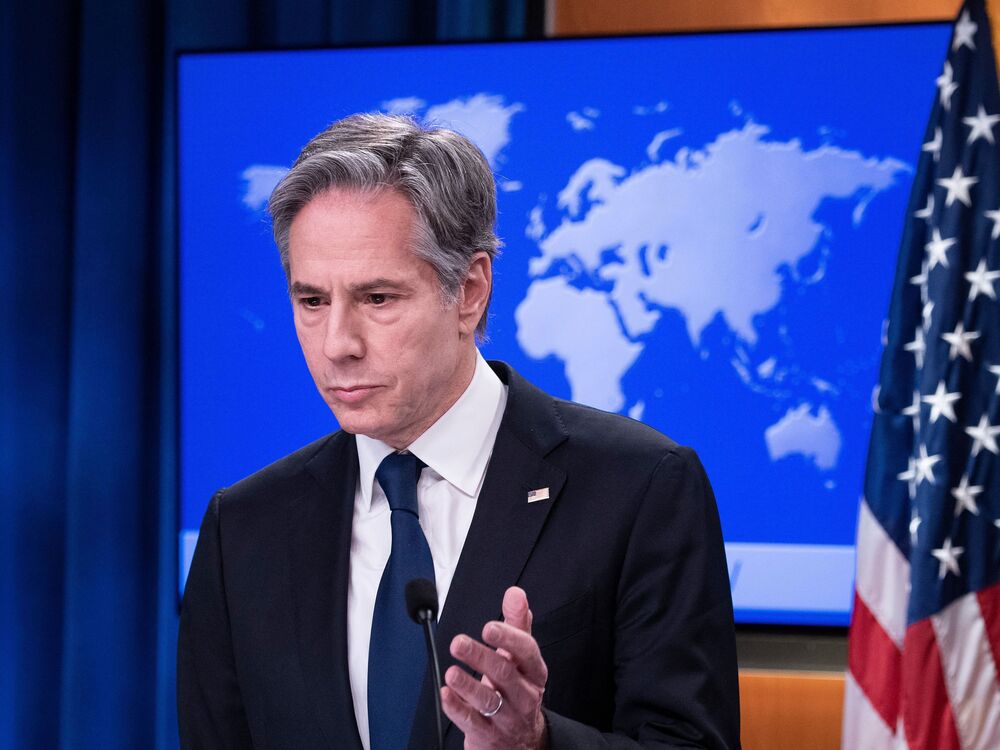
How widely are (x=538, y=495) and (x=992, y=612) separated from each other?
180 cm

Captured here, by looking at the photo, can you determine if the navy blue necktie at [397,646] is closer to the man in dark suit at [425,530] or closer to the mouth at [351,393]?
the man in dark suit at [425,530]

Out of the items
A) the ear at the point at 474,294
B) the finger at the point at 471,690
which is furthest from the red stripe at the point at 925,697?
the finger at the point at 471,690

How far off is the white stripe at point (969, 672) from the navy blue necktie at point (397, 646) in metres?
1.83

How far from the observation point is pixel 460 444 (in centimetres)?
168

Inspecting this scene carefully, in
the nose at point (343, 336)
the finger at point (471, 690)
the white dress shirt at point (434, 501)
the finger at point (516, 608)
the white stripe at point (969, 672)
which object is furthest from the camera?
the white stripe at point (969, 672)

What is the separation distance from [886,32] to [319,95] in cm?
161

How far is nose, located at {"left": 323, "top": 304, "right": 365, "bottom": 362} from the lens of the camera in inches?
59.6

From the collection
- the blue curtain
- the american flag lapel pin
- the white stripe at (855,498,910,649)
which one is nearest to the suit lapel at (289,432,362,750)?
the american flag lapel pin

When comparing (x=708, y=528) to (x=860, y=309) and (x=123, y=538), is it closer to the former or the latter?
(x=860, y=309)

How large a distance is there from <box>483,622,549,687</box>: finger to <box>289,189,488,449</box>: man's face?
42 cm

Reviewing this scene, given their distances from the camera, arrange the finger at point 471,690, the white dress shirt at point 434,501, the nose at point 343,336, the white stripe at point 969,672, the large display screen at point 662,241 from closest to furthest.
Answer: the finger at point 471,690
the nose at point 343,336
the white dress shirt at point 434,501
the white stripe at point 969,672
the large display screen at point 662,241

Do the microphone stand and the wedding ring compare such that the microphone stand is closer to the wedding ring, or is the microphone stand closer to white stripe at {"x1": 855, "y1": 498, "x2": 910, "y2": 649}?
the wedding ring

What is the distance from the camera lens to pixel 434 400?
1637 millimetres

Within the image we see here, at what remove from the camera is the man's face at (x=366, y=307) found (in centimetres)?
153
